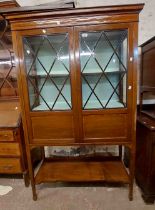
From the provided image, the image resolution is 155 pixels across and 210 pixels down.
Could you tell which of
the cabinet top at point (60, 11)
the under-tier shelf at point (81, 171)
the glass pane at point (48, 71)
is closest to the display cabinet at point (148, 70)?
the cabinet top at point (60, 11)

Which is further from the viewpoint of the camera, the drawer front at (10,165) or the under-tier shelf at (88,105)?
the drawer front at (10,165)

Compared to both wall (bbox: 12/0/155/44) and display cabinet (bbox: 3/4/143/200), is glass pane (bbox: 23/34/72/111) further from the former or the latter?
wall (bbox: 12/0/155/44)

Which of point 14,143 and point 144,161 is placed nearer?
point 144,161

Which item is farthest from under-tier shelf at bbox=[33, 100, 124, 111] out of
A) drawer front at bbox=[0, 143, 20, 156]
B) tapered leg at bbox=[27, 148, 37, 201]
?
drawer front at bbox=[0, 143, 20, 156]

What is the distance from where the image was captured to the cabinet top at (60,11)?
4.42ft

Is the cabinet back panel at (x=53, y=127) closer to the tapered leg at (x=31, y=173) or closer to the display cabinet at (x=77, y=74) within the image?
the display cabinet at (x=77, y=74)

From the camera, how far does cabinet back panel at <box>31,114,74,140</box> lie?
1.62 metres

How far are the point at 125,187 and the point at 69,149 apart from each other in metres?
0.92

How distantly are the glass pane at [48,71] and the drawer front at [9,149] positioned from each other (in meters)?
0.60

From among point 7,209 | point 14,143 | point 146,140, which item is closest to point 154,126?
point 146,140

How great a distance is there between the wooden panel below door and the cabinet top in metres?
0.92

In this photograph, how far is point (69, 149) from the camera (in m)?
2.45

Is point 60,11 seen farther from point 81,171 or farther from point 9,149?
point 81,171

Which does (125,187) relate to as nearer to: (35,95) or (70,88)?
(70,88)
